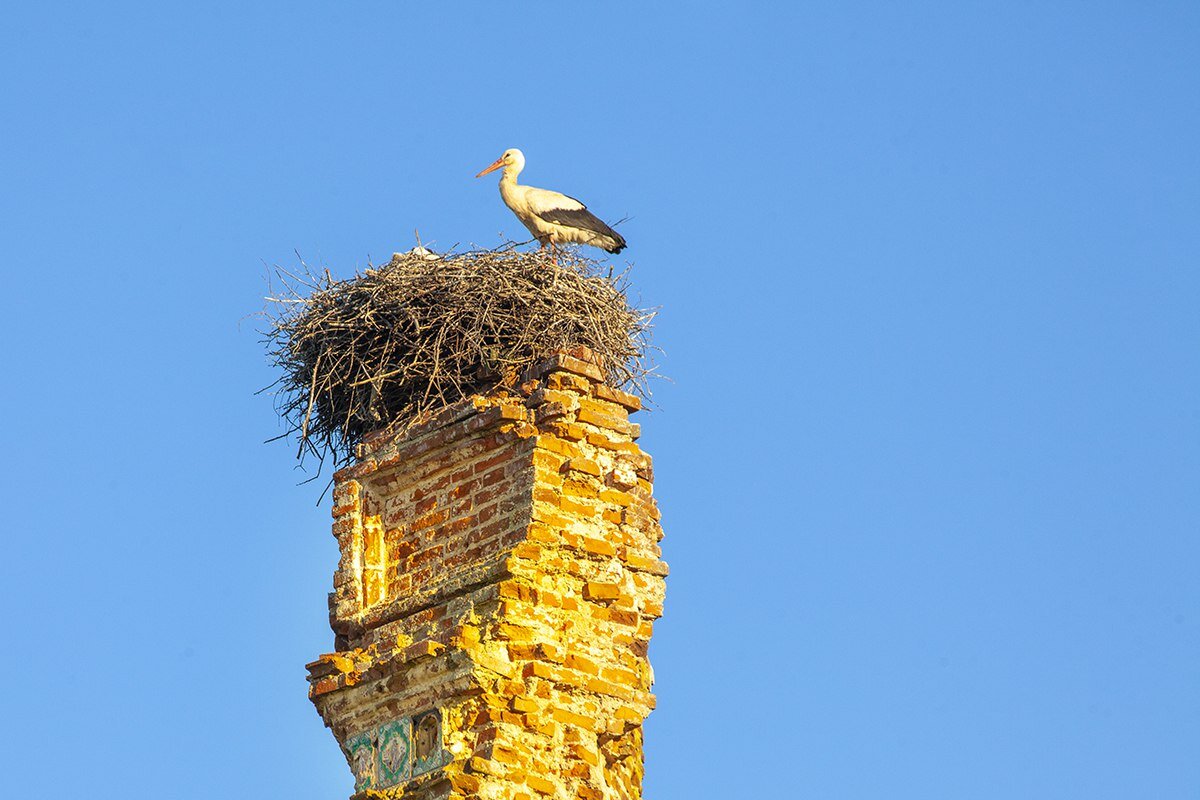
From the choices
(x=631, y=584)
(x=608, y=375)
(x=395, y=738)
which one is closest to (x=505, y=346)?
(x=608, y=375)

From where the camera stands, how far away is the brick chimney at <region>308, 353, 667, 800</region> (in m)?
7.97

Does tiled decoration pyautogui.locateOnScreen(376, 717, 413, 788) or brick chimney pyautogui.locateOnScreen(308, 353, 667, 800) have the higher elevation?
brick chimney pyautogui.locateOnScreen(308, 353, 667, 800)

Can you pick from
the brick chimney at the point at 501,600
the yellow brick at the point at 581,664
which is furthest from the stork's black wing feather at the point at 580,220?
the yellow brick at the point at 581,664

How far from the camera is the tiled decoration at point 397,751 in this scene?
26.2 feet

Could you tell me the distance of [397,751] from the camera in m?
8.16

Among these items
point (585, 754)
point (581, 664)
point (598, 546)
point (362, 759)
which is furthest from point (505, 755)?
point (598, 546)

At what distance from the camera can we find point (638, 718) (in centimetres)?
823

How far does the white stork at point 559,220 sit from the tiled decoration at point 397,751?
4.18 m

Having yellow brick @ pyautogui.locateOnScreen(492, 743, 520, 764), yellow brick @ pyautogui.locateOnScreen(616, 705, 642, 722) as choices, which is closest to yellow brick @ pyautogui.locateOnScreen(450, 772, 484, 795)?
yellow brick @ pyautogui.locateOnScreen(492, 743, 520, 764)

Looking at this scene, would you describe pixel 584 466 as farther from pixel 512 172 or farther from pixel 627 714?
pixel 512 172

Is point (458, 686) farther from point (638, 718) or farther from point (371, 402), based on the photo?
point (371, 402)

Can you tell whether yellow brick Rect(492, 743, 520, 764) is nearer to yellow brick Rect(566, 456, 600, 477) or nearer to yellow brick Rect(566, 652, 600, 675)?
yellow brick Rect(566, 652, 600, 675)

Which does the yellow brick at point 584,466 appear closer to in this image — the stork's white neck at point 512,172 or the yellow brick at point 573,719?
the yellow brick at point 573,719

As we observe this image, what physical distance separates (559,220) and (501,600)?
166 inches
